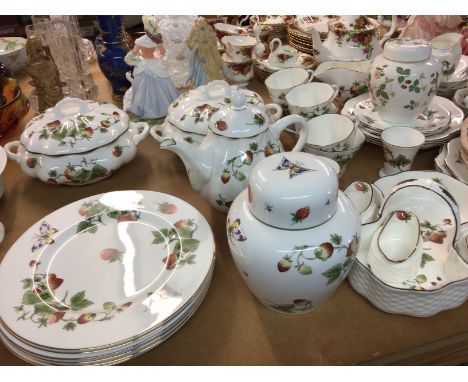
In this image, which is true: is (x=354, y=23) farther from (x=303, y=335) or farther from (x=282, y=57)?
(x=303, y=335)

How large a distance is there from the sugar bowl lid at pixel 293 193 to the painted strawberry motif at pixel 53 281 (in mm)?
389

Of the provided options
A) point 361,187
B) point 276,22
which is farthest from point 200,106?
point 276,22

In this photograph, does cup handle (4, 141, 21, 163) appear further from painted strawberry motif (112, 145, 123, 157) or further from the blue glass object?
the blue glass object

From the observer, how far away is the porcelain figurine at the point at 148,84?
1.14 meters

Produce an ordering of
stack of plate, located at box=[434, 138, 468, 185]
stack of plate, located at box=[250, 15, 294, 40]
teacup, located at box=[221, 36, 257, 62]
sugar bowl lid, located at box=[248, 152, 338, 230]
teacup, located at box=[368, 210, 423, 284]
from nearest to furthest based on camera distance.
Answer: sugar bowl lid, located at box=[248, 152, 338, 230], teacup, located at box=[368, 210, 423, 284], stack of plate, located at box=[434, 138, 468, 185], teacup, located at box=[221, 36, 257, 62], stack of plate, located at box=[250, 15, 294, 40]

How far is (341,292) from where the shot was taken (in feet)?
2.33

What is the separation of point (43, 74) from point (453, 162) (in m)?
1.10

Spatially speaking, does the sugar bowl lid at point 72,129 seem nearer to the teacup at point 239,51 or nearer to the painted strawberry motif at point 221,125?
the painted strawberry motif at point 221,125

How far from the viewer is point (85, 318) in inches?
25.3

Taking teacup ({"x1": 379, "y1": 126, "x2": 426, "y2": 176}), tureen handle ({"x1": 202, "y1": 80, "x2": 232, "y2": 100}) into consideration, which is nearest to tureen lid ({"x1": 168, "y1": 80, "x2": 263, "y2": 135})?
tureen handle ({"x1": 202, "y1": 80, "x2": 232, "y2": 100})

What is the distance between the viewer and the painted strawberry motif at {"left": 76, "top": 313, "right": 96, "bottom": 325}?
Answer: 635 mm

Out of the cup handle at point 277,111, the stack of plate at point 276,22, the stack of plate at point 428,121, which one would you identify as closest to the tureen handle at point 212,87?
the cup handle at point 277,111
